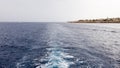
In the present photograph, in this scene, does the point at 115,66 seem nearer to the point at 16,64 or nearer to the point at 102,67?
the point at 102,67

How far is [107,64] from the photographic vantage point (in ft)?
35.9

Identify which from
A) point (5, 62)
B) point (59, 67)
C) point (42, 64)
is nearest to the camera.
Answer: point (59, 67)

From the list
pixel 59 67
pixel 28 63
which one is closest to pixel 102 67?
pixel 59 67

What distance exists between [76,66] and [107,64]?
2763 millimetres

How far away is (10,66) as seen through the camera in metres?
10.4

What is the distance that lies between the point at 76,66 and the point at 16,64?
4895mm

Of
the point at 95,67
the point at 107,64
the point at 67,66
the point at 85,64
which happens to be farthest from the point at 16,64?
the point at 107,64

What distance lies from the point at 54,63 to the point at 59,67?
1.07m

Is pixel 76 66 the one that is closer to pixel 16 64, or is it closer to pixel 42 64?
pixel 42 64

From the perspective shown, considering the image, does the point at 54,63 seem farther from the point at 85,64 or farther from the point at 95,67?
the point at 95,67

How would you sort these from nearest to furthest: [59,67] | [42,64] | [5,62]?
[59,67] → [42,64] → [5,62]

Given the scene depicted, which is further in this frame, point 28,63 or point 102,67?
point 28,63

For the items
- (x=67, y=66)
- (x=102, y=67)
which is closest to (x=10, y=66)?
(x=67, y=66)

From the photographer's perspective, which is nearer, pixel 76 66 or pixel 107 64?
pixel 76 66
